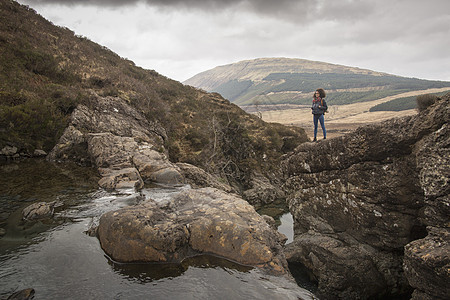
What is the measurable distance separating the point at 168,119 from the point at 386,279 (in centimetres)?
2564

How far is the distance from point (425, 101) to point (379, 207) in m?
4.11

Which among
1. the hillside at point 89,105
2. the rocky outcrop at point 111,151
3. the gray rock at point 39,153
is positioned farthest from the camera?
the hillside at point 89,105

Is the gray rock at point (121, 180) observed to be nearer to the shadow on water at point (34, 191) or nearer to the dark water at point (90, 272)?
the shadow on water at point (34, 191)

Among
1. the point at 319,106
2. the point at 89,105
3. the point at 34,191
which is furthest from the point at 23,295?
the point at 89,105

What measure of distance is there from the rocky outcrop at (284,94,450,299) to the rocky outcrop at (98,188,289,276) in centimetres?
346

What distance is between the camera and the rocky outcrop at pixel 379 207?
6551mm

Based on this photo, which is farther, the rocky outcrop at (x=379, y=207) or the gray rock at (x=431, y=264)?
the rocky outcrop at (x=379, y=207)

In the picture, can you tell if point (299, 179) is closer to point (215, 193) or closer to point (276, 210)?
point (215, 193)

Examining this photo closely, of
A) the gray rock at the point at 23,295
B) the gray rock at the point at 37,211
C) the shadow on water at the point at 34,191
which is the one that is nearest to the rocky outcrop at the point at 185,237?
the gray rock at the point at 23,295

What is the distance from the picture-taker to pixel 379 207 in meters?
9.07

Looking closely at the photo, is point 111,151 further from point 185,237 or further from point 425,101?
point 425,101

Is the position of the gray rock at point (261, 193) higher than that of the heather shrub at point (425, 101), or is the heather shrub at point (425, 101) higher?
the heather shrub at point (425, 101)

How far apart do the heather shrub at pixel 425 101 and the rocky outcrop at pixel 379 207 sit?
1.26 ft

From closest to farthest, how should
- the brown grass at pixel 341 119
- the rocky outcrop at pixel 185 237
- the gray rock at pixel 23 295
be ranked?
the gray rock at pixel 23 295 < the rocky outcrop at pixel 185 237 < the brown grass at pixel 341 119
